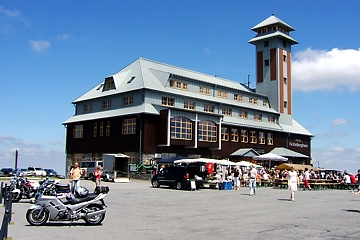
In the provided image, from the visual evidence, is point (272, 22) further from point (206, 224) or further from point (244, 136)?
point (206, 224)

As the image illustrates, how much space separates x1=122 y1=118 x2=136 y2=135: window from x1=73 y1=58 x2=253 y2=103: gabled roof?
11.2 ft

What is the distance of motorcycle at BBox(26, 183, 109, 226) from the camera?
39.7 ft

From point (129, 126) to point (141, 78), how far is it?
562 centimetres

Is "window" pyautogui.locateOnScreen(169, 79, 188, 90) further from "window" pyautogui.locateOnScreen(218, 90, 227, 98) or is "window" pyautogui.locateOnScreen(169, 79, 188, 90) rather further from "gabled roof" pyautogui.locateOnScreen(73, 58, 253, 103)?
"window" pyautogui.locateOnScreen(218, 90, 227, 98)

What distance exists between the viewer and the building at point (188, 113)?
4528 centimetres

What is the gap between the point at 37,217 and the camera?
39.7 ft

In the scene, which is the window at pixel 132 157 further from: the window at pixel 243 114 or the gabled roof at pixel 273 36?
→ the gabled roof at pixel 273 36

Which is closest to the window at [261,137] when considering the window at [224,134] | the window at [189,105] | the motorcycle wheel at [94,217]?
the window at [224,134]

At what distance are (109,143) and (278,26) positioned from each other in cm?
3274

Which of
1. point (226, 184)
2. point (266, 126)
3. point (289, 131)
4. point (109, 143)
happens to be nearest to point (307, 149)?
point (289, 131)

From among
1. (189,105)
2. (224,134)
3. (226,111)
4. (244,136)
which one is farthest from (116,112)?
(244,136)

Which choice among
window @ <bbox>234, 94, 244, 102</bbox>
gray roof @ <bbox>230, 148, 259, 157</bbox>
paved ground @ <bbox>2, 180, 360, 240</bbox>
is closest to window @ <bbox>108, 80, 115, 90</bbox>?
gray roof @ <bbox>230, 148, 259, 157</bbox>

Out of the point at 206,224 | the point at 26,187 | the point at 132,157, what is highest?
the point at 132,157

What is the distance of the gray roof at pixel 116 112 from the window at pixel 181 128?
2.22 meters
